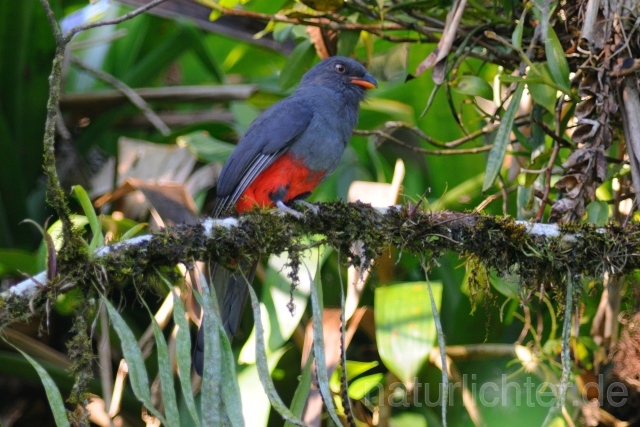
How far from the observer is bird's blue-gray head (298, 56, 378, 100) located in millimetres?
4281

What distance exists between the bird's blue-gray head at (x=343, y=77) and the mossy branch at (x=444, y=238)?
166 centimetres

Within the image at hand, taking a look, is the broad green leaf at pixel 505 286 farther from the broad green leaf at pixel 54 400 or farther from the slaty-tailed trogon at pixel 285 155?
the broad green leaf at pixel 54 400

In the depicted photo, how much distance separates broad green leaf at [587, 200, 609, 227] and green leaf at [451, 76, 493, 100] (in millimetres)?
624

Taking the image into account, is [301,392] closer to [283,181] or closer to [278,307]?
[278,307]

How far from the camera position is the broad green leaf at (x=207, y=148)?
4.39 m

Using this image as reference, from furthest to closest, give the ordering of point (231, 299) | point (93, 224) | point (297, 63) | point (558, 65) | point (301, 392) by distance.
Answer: point (297, 63)
point (231, 299)
point (558, 65)
point (93, 224)
point (301, 392)

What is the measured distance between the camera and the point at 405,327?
334 centimetres

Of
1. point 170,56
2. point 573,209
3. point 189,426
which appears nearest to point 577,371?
point 573,209

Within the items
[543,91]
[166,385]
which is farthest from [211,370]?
[543,91]

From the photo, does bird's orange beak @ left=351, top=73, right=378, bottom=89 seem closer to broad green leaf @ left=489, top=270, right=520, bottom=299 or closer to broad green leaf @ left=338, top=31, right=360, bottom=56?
broad green leaf @ left=338, top=31, right=360, bottom=56

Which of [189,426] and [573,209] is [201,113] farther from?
[573,209]

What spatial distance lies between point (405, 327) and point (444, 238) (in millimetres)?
775

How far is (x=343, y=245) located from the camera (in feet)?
9.02

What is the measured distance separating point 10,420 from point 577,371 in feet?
9.40
